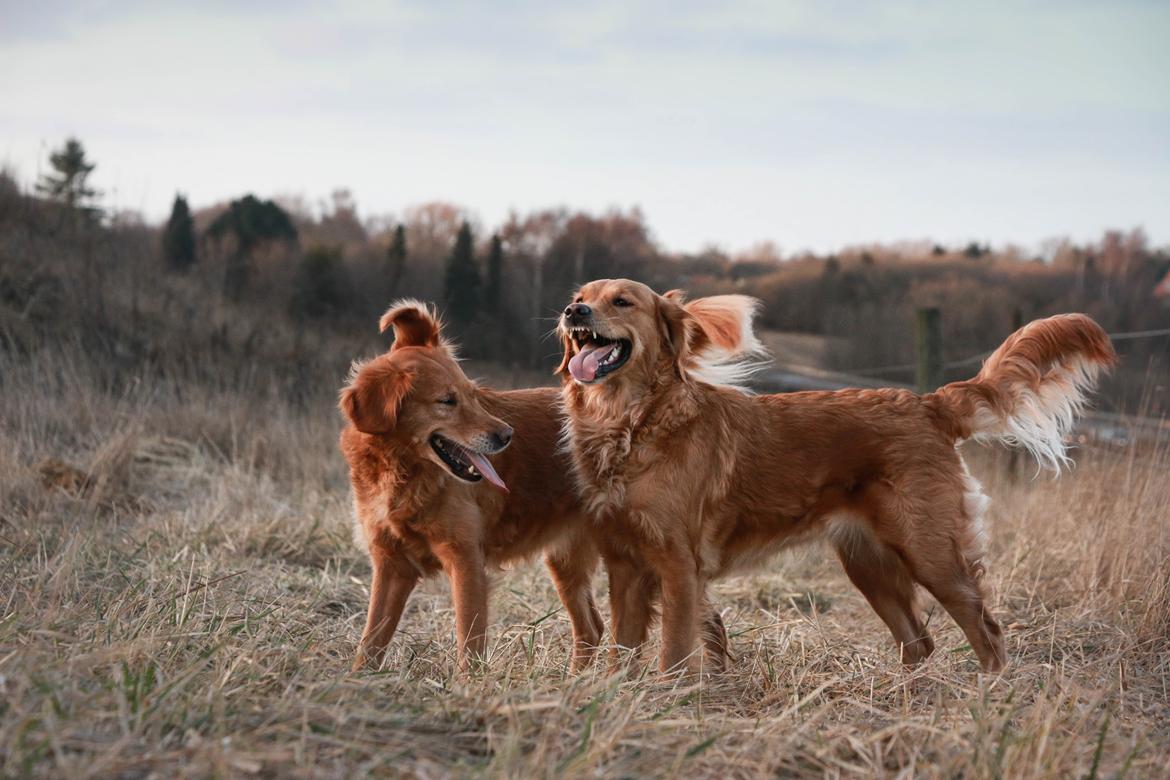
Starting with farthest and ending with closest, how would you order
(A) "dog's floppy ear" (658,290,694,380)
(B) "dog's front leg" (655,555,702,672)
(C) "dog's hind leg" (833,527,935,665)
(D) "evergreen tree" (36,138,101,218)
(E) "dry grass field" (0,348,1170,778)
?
1. (D) "evergreen tree" (36,138,101,218)
2. (C) "dog's hind leg" (833,527,935,665)
3. (A) "dog's floppy ear" (658,290,694,380)
4. (B) "dog's front leg" (655,555,702,672)
5. (E) "dry grass field" (0,348,1170,778)

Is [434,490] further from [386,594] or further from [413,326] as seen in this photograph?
[413,326]

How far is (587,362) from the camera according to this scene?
163 inches

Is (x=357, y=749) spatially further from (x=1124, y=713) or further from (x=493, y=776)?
(x=1124, y=713)

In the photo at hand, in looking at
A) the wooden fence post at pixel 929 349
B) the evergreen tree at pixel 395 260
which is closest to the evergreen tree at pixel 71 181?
the evergreen tree at pixel 395 260

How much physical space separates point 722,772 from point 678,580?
1.43m

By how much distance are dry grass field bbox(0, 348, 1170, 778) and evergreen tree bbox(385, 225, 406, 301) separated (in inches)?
488

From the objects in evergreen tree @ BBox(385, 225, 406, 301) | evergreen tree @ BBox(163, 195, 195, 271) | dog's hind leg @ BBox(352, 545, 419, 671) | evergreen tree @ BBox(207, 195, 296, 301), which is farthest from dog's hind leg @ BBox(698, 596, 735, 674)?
evergreen tree @ BBox(385, 225, 406, 301)

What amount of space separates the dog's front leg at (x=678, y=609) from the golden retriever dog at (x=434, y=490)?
1.70 ft

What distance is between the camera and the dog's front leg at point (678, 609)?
3.83 m

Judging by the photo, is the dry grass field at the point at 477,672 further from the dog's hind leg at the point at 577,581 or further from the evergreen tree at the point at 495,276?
the evergreen tree at the point at 495,276

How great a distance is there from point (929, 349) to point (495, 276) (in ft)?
42.6

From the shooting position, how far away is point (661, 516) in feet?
12.9

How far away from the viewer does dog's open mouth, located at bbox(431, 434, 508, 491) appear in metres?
4.05

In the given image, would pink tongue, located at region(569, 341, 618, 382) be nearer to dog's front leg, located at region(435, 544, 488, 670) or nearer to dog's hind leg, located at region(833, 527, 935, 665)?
dog's front leg, located at region(435, 544, 488, 670)
